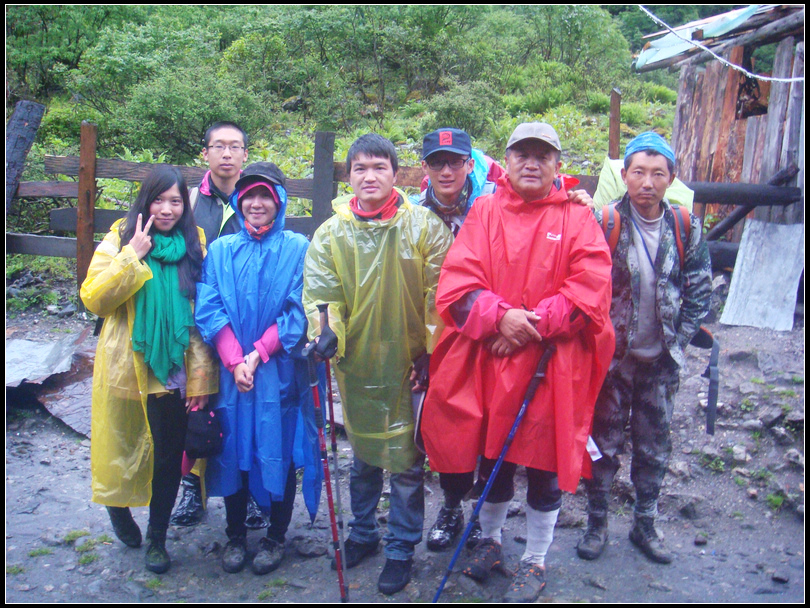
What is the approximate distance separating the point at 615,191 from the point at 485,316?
1.24 metres

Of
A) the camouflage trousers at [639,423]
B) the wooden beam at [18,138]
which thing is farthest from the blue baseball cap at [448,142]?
A: the wooden beam at [18,138]

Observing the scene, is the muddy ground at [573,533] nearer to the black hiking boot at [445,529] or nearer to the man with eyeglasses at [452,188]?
the black hiking boot at [445,529]

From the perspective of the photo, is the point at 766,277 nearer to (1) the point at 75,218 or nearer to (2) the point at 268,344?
(2) the point at 268,344

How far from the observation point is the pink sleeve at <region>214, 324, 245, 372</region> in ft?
10.4

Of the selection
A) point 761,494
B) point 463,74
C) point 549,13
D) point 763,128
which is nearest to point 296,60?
point 463,74

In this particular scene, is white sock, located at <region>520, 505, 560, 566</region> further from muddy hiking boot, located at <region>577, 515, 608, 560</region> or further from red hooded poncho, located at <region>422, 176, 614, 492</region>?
muddy hiking boot, located at <region>577, 515, 608, 560</region>

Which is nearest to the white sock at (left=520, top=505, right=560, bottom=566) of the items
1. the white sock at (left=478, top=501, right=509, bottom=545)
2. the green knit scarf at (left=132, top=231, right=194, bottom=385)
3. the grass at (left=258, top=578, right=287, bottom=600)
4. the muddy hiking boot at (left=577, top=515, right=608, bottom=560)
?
A: the white sock at (left=478, top=501, right=509, bottom=545)

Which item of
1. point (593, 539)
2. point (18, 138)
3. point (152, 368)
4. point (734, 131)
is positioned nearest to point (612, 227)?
point (593, 539)

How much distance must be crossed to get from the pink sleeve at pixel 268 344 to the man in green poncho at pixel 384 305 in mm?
266

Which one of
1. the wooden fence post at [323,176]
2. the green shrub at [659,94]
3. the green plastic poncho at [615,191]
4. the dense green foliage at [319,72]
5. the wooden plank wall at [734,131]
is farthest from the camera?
the green shrub at [659,94]

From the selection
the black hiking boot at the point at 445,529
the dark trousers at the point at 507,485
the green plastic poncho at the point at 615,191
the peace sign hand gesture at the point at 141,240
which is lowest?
the black hiking boot at the point at 445,529

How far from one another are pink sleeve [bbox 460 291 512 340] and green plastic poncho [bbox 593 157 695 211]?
3.21 feet

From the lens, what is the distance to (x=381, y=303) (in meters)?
3.12

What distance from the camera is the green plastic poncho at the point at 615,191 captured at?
3.44 m
